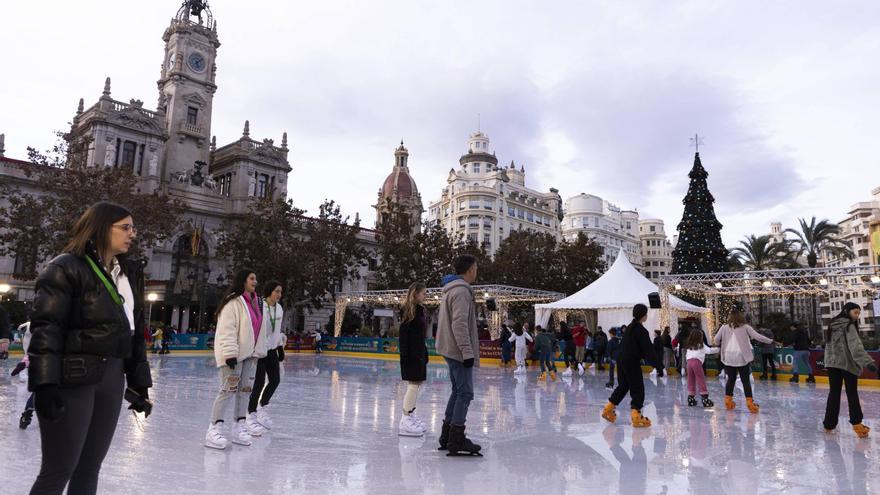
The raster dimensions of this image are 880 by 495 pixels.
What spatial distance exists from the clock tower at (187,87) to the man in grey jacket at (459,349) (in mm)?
44707

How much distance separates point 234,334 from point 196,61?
48696 mm

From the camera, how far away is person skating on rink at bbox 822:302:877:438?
7358mm

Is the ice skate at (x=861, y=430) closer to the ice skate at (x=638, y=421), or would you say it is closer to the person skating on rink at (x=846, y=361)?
the person skating on rink at (x=846, y=361)

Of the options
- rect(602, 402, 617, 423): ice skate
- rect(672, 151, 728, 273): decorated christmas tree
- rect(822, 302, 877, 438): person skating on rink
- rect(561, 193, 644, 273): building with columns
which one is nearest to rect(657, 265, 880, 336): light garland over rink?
rect(672, 151, 728, 273): decorated christmas tree

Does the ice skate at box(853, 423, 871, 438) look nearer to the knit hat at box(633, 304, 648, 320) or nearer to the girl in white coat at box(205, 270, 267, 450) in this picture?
the knit hat at box(633, 304, 648, 320)

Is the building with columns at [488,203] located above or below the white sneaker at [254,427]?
above

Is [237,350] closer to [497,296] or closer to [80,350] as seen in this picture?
[80,350]

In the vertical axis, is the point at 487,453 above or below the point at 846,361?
below

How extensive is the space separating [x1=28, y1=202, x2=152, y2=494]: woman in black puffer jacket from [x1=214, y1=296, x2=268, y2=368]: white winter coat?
2875mm

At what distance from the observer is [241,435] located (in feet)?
20.0

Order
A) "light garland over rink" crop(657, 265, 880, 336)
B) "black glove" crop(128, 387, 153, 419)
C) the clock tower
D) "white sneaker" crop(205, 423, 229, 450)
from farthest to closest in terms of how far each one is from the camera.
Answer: the clock tower < "light garland over rink" crop(657, 265, 880, 336) < "white sneaker" crop(205, 423, 229, 450) < "black glove" crop(128, 387, 153, 419)

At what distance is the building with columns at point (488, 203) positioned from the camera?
269 feet

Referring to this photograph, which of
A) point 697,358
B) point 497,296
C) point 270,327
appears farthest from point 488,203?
point 270,327

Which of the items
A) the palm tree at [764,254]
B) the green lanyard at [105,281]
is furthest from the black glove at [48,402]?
the palm tree at [764,254]
